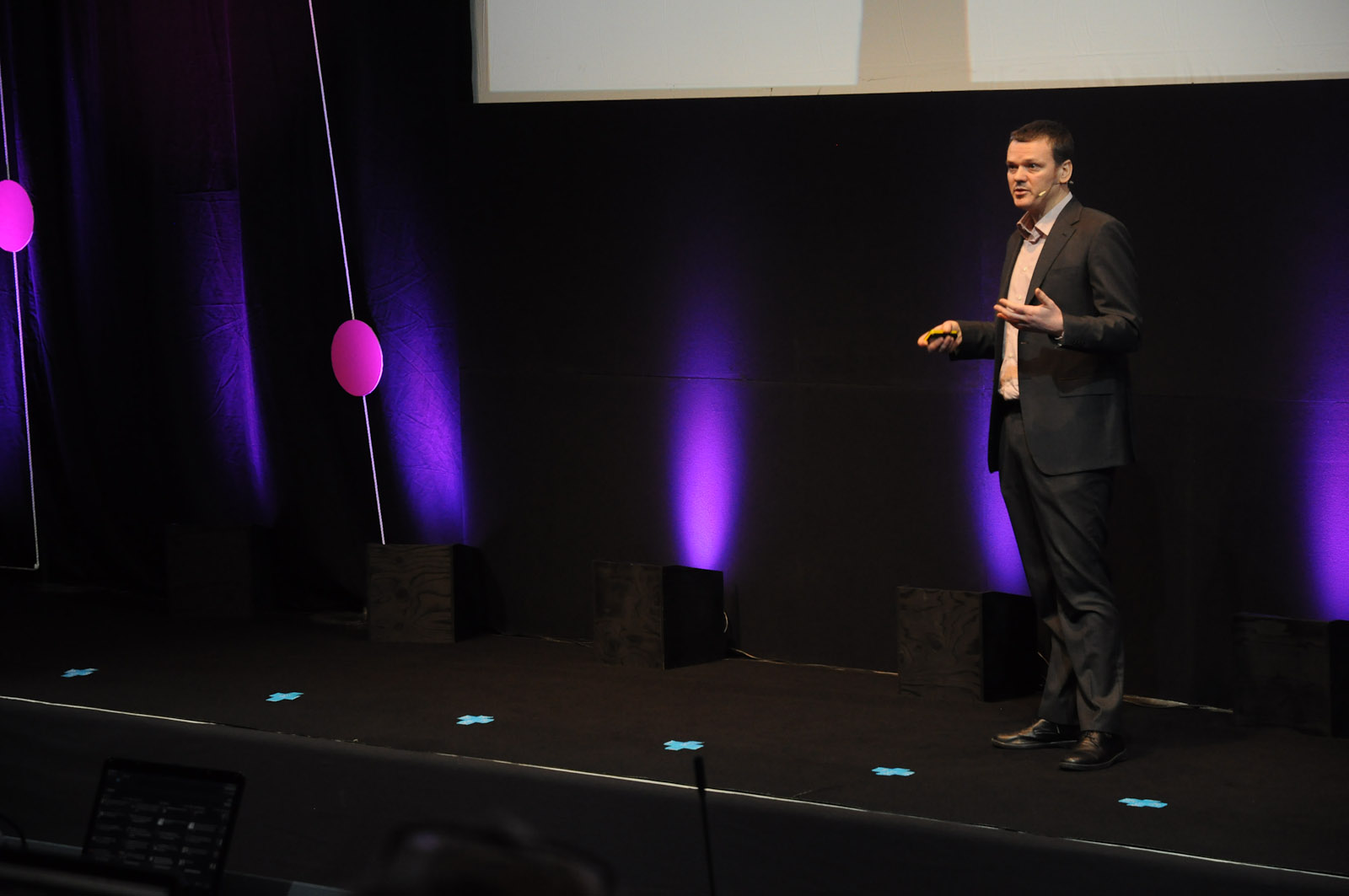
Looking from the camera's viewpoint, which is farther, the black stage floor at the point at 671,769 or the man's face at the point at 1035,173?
the man's face at the point at 1035,173

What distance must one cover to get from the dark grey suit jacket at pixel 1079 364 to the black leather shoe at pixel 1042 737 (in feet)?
2.14

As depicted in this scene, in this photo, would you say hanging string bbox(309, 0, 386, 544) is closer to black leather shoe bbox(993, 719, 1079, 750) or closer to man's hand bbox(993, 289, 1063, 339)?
black leather shoe bbox(993, 719, 1079, 750)

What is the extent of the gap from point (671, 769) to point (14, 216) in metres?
3.92

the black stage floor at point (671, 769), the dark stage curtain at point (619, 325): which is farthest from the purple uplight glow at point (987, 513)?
the black stage floor at point (671, 769)

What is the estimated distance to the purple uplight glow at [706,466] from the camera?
4852mm

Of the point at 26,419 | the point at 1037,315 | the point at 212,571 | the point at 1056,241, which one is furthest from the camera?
the point at 26,419

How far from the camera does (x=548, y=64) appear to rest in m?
4.91

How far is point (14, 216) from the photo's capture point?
6012 mm

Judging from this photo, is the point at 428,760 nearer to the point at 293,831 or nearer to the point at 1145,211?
the point at 293,831

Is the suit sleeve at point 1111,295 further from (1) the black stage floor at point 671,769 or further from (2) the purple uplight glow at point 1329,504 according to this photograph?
(1) the black stage floor at point 671,769

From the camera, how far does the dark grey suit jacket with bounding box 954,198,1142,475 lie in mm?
3373

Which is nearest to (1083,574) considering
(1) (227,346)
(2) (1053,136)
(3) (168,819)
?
(2) (1053,136)

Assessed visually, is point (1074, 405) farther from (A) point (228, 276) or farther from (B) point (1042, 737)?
(A) point (228, 276)

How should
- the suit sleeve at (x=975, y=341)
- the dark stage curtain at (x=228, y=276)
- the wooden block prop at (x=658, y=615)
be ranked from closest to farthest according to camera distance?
the suit sleeve at (x=975, y=341)
the wooden block prop at (x=658, y=615)
the dark stage curtain at (x=228, y=276)
